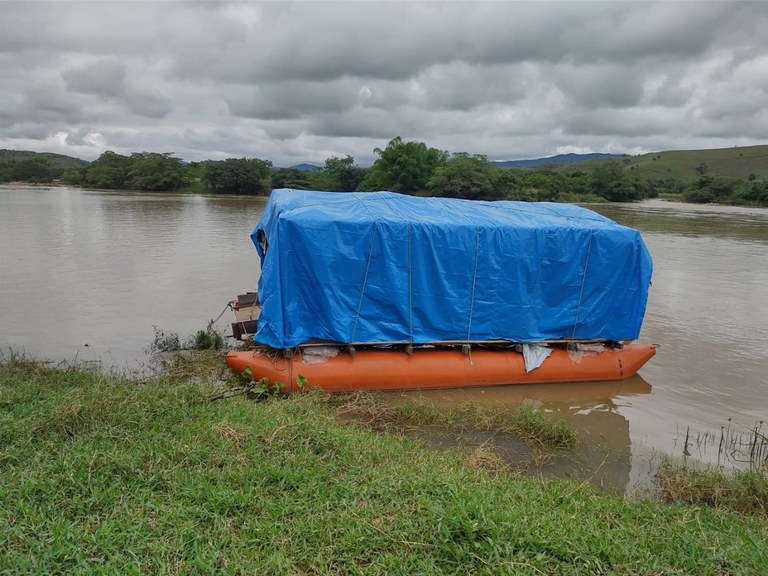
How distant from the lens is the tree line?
189ft

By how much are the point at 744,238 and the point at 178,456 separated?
116ft

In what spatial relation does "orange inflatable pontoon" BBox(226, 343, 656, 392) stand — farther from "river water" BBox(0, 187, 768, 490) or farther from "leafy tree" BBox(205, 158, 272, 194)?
"leafy tree" BBox(205, 158, 272, 194)

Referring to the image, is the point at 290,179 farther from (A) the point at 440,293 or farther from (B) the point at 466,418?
(B) the point at 466,418

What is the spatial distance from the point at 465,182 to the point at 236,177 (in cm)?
3212

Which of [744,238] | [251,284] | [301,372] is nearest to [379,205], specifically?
[301,372]

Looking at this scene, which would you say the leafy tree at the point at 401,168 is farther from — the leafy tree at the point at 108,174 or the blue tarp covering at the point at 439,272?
the blue tarp covering at the point at 439,272

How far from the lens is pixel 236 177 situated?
67.8m

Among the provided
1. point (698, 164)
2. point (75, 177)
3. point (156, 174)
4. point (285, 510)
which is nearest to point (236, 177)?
point (156, 174)

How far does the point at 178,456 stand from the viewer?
448cm

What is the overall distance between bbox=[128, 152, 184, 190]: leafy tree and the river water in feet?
161

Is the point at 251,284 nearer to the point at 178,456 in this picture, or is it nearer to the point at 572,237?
the point at 572,237

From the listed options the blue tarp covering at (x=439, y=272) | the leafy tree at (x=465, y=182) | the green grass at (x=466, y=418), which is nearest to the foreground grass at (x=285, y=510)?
the green grass at (x=466, y=418)

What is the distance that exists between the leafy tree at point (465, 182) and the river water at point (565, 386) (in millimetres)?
31011

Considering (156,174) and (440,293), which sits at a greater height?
(156,174)
